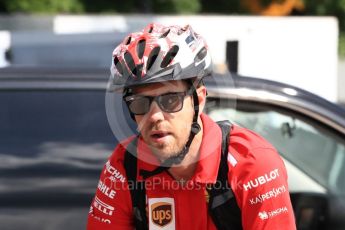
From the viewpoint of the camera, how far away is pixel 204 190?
245 centimetres

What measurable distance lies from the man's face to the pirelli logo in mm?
164

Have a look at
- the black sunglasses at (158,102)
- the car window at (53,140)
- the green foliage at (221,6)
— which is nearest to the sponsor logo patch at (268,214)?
the black sunglasses at (158,102)

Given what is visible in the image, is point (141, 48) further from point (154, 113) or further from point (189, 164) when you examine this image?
point (189, 164)

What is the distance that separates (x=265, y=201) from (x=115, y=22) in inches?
466

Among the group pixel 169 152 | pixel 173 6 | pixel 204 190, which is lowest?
pixel 173 6

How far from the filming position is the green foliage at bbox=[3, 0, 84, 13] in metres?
17.7

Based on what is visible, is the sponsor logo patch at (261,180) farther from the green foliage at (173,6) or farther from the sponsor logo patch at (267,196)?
the green foliage at (173,6)

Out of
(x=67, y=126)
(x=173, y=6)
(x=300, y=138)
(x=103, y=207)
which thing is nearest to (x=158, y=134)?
(x=103, y=207)

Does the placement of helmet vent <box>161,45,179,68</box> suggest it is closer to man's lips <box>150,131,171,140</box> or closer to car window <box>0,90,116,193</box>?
man's lips <box>150,131,171,140</box>

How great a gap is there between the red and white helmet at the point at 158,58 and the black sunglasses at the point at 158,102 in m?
0.05

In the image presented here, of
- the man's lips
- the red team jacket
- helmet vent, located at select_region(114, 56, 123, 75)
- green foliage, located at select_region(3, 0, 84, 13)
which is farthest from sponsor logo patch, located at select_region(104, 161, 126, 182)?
green foliage, located at select_region(3, 0, 84, 13)

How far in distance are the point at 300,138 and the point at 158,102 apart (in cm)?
Answer: 167

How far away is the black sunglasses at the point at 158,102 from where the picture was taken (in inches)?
93.0

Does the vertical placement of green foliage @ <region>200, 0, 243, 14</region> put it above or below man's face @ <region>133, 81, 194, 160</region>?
below
